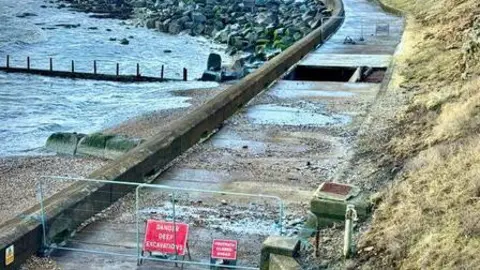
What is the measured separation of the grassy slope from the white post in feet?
0.63

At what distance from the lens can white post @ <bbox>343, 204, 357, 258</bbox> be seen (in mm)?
8336

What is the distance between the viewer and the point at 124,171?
12.7m

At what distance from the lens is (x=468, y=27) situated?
858 inches

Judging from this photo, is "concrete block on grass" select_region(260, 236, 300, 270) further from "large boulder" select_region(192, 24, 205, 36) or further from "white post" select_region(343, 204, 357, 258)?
"large boulder" select_region(192, 24, 205, 36)

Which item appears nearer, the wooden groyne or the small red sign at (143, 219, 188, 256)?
the small red sign at (143, 219, 188, 256)

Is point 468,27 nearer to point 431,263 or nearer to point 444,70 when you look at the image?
point 444,70

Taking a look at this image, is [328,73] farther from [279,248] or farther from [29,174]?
[279,248]

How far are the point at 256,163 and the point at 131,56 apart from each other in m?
33.3

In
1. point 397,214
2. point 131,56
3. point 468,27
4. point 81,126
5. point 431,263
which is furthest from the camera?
point 131,56

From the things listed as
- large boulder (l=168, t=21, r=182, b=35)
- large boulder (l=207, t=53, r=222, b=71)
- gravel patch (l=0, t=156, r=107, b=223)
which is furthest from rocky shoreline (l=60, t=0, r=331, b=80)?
gravel patch (l=0, t=156, r=107, b=223)

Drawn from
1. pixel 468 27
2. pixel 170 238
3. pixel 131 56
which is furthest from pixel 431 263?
pixel 131 56

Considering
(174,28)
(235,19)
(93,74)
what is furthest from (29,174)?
(235,19)

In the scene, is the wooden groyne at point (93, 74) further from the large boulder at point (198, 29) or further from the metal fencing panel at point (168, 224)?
the metal fencing panel at point (168, 224)

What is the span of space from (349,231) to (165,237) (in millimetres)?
2556
